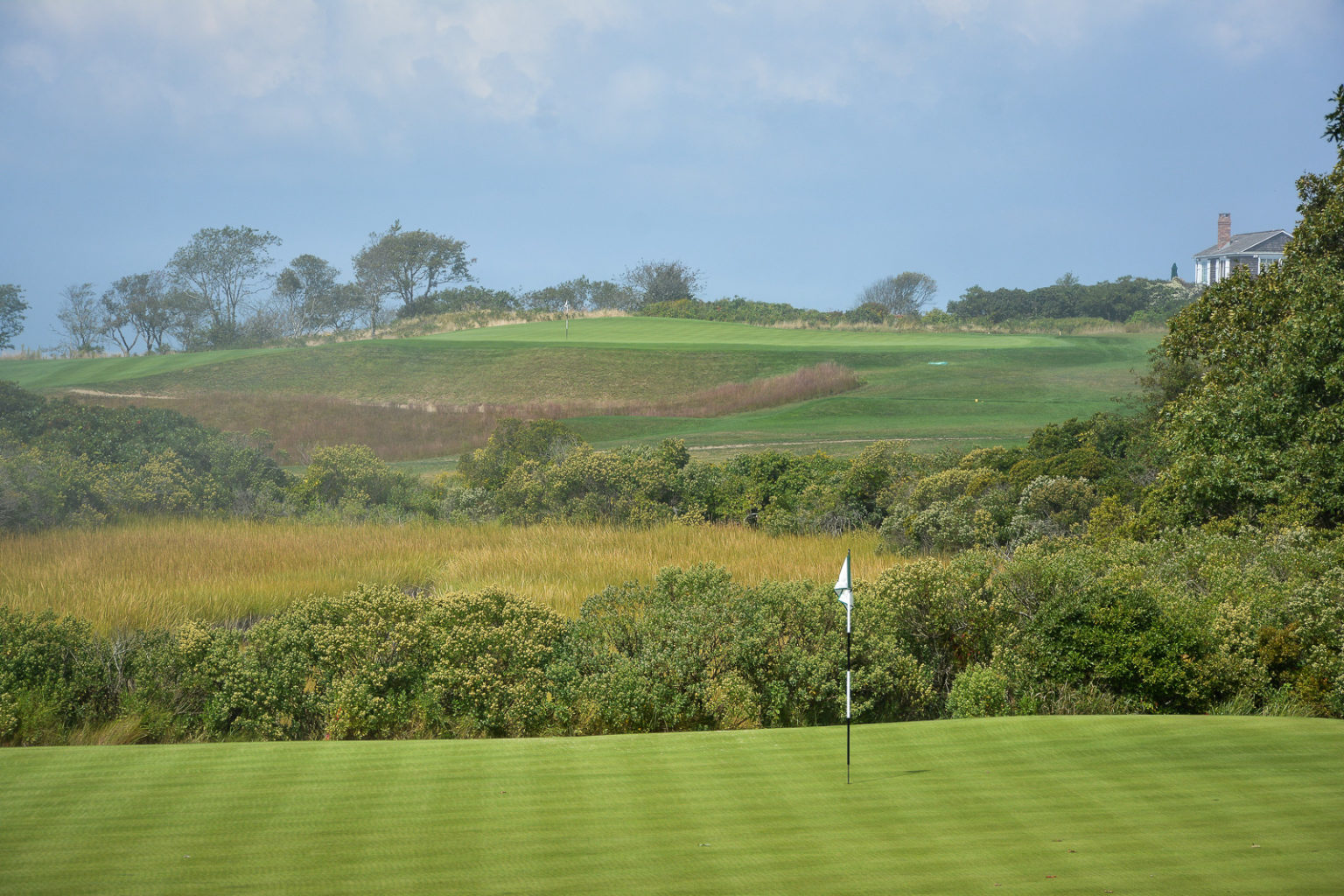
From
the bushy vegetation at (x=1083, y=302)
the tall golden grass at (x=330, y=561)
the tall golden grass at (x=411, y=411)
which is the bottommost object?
the tall golden grass at (x=330, y=561)

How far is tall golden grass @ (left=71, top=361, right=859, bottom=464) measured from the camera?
22.8 meters

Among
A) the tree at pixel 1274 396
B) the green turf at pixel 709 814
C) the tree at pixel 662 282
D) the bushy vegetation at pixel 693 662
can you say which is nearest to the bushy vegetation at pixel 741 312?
the tree at pixel 662 282

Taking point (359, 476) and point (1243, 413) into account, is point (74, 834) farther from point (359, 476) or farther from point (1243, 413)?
point (359, 476)

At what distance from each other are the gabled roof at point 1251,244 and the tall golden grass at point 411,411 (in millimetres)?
21869

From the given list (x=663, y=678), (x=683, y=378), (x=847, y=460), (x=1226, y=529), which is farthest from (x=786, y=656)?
(x=683, y=378)

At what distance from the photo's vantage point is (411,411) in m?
24.1

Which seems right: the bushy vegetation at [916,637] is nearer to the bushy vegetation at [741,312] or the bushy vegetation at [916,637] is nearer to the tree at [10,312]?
the tree at [10,312]

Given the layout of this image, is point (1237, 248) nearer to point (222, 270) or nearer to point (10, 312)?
point (222, 270)

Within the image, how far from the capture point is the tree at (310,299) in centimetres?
2817

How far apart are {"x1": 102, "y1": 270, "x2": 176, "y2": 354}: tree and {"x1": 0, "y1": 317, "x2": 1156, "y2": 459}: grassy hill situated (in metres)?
1.32

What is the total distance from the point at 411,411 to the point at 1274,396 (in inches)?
726

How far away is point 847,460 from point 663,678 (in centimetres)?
1173

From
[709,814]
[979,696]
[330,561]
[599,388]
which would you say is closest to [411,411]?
[599,388]

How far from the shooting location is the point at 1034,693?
6871 mm
